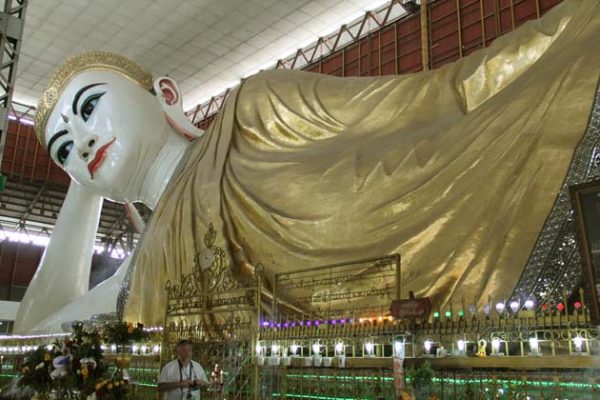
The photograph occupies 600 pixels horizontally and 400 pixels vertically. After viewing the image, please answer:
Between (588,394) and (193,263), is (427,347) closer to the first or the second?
(588,394)

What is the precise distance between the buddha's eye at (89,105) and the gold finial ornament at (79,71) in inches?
15.6

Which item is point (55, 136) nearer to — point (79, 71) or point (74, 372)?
point (79, 71)

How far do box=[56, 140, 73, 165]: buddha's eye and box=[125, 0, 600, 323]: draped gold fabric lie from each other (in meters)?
1.55

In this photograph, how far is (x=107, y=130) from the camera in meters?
6.39

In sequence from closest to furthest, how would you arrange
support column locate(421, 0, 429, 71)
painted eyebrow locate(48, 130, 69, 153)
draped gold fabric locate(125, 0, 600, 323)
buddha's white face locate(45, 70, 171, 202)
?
1. draped gold fabric locate(125, 0, 600, 323)
2. buddha's white face locate(45, 70, 171, 202)
3. painted eyebrow locate(48, 130, 69, 153)
4. support column locate(421, 0, 429, 71)

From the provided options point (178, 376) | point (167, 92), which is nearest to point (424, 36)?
point (167, 92)

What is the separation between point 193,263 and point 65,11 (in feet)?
22.2

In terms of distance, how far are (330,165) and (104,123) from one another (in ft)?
9.66

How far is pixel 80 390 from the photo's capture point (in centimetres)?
348

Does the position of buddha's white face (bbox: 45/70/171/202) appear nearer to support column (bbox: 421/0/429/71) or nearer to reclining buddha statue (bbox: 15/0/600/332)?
reclining buddha statue (bbox: 15/0/600/332)

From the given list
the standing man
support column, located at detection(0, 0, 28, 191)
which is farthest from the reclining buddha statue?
the standing man

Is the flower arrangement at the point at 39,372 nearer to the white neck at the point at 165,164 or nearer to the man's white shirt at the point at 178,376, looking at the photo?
the man's white shirt at the point at 178,376

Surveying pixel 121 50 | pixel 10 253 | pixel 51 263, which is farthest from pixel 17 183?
pixel 51 263

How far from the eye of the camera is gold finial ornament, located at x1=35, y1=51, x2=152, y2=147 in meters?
6.73
